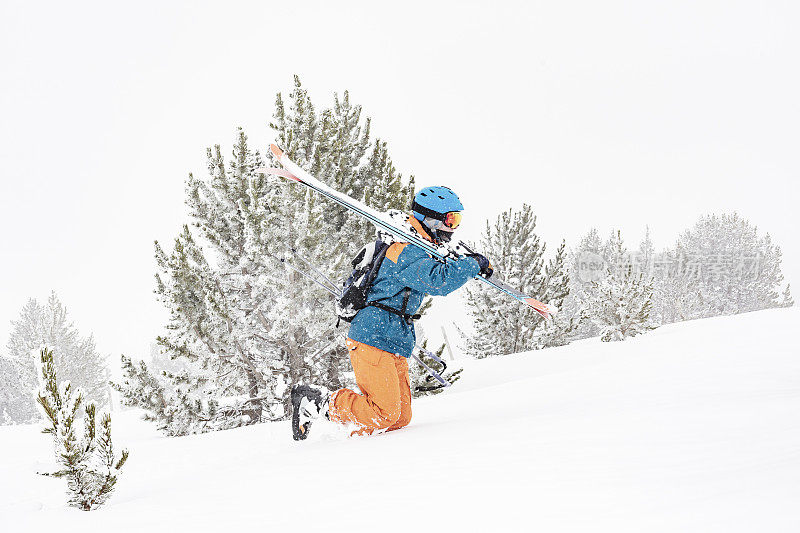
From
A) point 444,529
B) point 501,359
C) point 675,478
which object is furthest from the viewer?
point 501,359

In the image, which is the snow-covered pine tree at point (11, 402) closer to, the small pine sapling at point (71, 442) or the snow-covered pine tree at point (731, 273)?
the small pine sapling at point (71, 442)

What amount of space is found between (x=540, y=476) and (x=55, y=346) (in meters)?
23.6

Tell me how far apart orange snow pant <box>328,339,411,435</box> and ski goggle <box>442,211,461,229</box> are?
102 centimetres

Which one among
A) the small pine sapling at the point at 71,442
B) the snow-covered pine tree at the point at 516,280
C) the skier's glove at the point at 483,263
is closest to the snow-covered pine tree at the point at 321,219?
the skier's glove at the point at 483,263

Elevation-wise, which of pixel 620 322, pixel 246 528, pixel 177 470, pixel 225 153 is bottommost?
pixel 177 470

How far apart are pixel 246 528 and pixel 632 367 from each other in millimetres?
3698

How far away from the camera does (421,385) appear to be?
7.53m

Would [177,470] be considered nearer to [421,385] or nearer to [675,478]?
[675,478]

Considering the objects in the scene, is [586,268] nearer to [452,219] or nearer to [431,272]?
[452,219]

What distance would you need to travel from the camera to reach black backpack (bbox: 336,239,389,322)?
3244mm

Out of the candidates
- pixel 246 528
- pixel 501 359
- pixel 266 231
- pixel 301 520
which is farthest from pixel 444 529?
pixel 501 359

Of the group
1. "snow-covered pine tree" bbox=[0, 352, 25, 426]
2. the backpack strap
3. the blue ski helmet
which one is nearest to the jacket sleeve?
the backpack strap

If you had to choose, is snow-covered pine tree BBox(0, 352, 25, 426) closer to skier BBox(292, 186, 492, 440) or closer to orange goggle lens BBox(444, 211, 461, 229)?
skier BBox(292, 186, 492, 440)

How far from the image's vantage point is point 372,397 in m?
3.10
